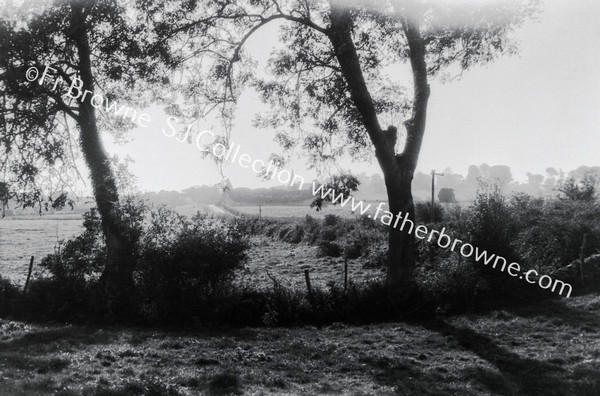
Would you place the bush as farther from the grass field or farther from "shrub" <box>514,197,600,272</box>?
"shrub" <box>514,197,600,272</box>

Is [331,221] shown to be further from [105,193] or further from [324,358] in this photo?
[324,358]

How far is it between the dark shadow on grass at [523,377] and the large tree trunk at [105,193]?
35.4ft

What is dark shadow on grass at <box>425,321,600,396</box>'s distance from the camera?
912cm

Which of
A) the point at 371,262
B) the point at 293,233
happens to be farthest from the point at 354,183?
the point at 293,233

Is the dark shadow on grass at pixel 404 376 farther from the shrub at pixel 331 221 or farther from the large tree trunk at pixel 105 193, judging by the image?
the shrub at pixel 331 221

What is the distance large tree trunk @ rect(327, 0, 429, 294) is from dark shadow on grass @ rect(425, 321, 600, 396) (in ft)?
16.0

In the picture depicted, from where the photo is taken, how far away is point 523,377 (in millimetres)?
9961

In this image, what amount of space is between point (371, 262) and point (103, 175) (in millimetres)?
14846

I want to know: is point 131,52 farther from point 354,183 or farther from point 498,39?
point 498,39

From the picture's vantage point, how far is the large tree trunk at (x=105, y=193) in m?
16.8

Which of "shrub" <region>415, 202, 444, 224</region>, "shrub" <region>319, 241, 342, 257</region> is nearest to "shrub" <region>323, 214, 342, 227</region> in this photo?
"shrub" <region>415, 202, 444, 224</region>

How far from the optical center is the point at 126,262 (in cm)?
1720

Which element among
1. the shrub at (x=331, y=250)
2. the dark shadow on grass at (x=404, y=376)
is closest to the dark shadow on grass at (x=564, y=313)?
the dark shadow on grass at (x=404, y=376)

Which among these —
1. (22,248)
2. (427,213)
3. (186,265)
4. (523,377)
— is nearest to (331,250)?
(427,213)
